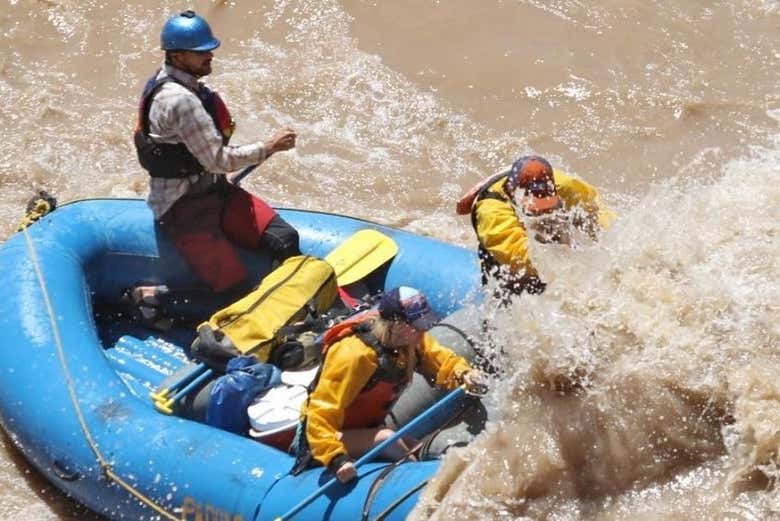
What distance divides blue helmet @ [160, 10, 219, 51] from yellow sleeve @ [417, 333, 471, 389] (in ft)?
5.47

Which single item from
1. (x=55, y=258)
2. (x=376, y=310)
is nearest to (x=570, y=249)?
(x=376, y=310)

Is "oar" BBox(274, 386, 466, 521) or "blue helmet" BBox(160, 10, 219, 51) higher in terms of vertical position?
"blue helmet" BBox(160, 10, 219, 51)

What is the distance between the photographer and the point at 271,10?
344 inches

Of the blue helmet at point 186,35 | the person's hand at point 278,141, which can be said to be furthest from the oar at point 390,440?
the blue helmet at point 186,35

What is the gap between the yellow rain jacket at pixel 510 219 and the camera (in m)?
4.73

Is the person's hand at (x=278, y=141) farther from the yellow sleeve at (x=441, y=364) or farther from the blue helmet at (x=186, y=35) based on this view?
the yellow sleeve at (x=441, y=364)

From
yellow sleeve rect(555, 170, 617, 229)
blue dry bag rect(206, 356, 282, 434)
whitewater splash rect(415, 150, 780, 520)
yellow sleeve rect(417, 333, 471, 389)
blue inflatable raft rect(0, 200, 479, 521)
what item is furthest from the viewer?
yellow sleeve rect(555, 170, 617, 229)

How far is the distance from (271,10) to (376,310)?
5.01 metres

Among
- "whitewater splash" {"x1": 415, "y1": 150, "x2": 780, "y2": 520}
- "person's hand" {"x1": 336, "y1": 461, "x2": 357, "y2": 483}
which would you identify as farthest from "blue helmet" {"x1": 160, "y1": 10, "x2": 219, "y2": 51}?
"person's hand" {"x1": 336, "y1": 461, "x2": 357, "y2": 483}

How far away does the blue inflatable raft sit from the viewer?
409 cm

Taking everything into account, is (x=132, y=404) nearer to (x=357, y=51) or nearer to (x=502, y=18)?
(x=357, y=51)

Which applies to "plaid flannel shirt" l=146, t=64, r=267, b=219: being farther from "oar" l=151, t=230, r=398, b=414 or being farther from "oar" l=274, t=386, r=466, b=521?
"oar" l=274, t=386, r=466, b=521

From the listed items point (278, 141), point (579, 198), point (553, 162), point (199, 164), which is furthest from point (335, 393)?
point (553, 162)

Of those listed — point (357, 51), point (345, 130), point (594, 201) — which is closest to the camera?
point (594, 201)
